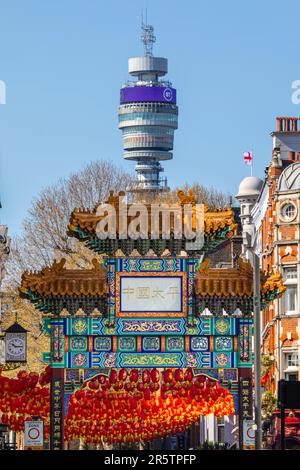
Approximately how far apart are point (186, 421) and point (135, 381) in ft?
21.2

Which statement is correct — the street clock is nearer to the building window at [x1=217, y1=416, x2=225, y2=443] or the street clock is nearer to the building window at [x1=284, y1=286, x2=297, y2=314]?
the building window at [x1=284, y1=286, x2=297, y2=314]

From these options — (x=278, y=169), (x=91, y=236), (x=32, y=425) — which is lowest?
(x=32, y=425)

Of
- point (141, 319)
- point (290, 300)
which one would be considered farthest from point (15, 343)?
point (290, 300)

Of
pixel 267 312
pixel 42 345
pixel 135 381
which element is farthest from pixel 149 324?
pixel 42 345

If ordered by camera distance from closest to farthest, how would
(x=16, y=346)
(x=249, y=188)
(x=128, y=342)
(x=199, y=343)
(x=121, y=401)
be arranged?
(x=128, y=342) → (x=199, y=343) → (x=121, y=401) → (x=16, y=346) → (x=249, y=188)

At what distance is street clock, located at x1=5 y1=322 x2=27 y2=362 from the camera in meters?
69.2

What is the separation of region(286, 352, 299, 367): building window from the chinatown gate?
1932 cm

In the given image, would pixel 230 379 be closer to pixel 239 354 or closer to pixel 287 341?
pixel 239 354

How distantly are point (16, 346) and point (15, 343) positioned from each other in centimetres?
12

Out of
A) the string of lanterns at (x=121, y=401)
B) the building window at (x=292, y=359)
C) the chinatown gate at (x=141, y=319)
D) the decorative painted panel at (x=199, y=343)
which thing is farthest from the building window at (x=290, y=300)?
the decorative painted panel at (x=199, y=343)

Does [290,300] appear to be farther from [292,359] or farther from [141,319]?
[141,319]

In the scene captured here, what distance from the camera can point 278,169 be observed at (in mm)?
89250

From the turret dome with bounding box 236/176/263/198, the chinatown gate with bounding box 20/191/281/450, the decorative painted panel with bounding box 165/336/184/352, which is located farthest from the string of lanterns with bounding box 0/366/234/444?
the turret dome with bounding box 236/176/263/198

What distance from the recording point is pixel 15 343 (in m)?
69.5
